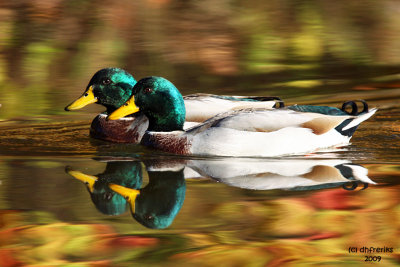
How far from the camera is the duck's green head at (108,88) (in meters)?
9.34

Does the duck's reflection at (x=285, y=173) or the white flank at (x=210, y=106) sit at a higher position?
the duck's reflection at (x=285, y=173)

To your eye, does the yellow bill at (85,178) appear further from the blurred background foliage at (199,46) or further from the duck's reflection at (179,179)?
the blurred background foliage at (199,46)

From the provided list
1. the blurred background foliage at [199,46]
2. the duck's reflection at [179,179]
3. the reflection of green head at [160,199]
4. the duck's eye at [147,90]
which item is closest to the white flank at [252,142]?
the duck's reflection at [179,179]

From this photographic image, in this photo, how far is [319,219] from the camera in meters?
5.89

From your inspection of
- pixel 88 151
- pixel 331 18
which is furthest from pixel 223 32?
pixel 88 151

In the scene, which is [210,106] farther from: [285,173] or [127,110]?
[285,173]

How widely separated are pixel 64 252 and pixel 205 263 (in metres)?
0.85

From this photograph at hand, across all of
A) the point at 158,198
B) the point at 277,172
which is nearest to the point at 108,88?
the point at 277,172

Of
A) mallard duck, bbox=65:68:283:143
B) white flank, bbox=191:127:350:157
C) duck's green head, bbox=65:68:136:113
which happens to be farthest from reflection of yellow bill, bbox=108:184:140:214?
duck's green head, bbox=65:68:136:113

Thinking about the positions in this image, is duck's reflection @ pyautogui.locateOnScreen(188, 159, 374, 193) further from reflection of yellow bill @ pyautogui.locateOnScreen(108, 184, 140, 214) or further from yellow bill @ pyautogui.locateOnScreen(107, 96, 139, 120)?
yellow bill @ pyautogui.locateOnScreen(107, 96, 139, 120)

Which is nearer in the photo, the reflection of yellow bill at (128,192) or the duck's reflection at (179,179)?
the duck's reflection at (179,179)

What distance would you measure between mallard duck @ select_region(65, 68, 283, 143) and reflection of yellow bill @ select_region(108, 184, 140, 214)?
7.35ft

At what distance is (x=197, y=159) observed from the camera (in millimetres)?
7711

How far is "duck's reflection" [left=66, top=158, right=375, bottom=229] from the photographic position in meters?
6.21
